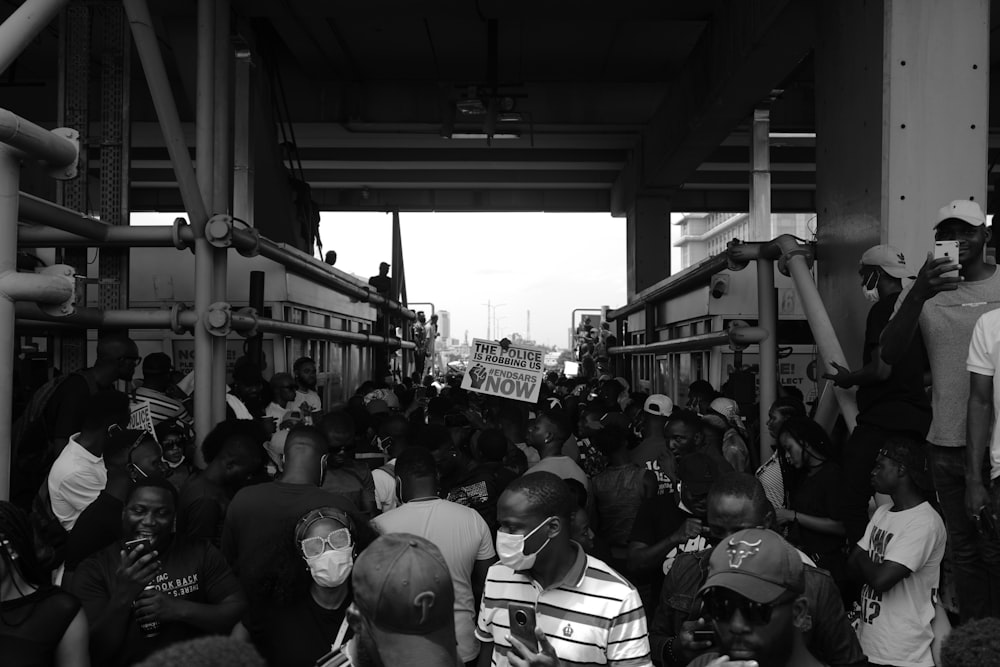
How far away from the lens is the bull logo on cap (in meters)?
3.03

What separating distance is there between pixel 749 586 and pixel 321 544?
6.64ft

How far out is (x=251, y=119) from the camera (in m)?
13.5

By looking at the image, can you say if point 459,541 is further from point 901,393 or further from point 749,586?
point 901,393

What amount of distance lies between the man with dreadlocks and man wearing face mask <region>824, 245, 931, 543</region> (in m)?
3.95

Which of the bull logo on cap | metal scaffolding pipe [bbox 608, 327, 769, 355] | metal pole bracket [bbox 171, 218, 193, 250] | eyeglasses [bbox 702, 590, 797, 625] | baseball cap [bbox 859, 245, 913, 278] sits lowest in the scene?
eyeglasses [bbox 702, 590, 797, 625]

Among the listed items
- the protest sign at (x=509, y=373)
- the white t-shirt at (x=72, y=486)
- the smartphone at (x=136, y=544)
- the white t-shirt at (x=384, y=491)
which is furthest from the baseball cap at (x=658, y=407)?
the smartphone at (x=136, y=544)

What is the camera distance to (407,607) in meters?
2.86

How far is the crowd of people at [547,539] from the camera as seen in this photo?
302 cm

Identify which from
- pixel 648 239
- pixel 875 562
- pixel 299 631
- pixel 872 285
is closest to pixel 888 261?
pixel 872 285

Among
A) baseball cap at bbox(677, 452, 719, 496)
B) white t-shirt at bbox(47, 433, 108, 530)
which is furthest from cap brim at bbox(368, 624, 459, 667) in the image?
white t-shirt at bbox(47, 433, 108, 530)

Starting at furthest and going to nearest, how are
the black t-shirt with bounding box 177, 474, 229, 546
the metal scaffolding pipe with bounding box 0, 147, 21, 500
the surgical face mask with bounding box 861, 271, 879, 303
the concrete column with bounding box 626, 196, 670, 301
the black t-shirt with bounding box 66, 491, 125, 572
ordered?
the concrete column with bounding box 626, 196, 670, 301 < the surgical face mask with bounding box 861, 271, 879, 303 < the black t-shirt with bounding box 177, 474, 229, 546 < the metal scaffolding pipe with bounding box 0, 147, 21, 500 < the black t-shirt with bounding box 66, 491, 125, 572

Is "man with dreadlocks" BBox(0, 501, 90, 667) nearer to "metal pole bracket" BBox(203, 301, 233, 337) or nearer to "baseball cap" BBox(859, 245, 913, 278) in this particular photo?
"baseball cap" BBox(859, 245, 913, 278)

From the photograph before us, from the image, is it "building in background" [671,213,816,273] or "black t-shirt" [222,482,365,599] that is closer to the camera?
"black t-shirt" [222,482,365,599]

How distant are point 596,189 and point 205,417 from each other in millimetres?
22824
